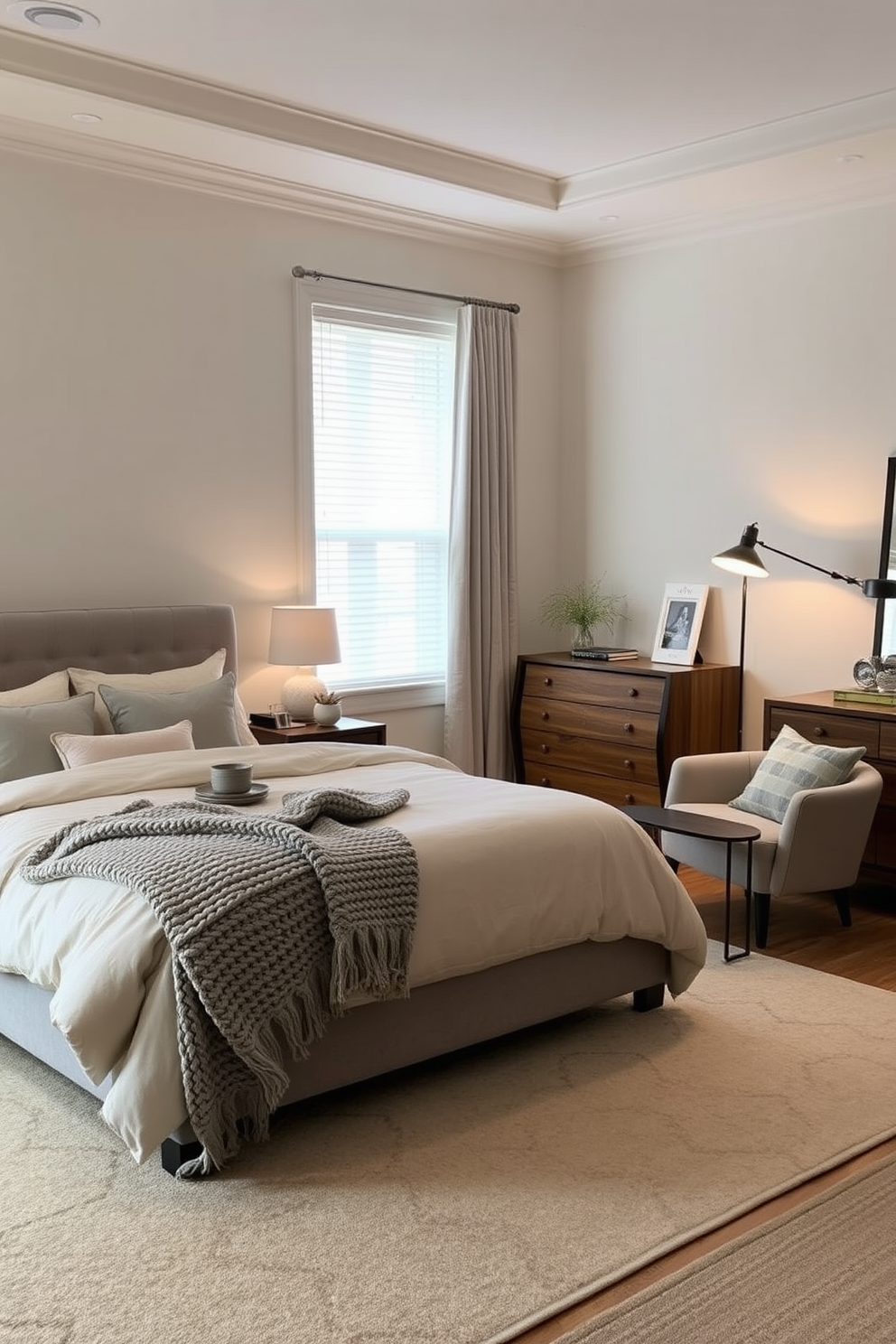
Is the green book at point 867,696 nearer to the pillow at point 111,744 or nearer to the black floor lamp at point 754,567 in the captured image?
the black floor lamp at point 754,567

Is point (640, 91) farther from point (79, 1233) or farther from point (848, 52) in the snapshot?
point (79, 1233)

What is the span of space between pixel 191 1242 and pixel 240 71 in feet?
11.8

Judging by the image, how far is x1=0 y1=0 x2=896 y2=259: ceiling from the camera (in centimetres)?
383

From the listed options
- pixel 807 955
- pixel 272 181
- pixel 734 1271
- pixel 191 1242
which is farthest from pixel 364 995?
pixel 272 181

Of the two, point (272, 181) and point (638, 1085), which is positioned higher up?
point (272, 181)

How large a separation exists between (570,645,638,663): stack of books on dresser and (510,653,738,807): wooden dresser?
0.03m

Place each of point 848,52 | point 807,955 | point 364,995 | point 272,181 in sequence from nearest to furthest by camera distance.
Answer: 1. point 364,995
2. point 848,52
3. point 807,955
4. point 272,181

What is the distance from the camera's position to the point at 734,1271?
237 centimetres

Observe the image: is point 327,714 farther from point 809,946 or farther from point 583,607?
point 809,946

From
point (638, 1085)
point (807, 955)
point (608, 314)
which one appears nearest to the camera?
point (638, 1085)

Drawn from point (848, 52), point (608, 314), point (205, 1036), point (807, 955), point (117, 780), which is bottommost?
point (807, 955)

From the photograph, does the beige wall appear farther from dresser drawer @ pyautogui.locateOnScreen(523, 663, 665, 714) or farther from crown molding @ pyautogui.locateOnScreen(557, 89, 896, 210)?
crown molding @ pyautogui.locateOnScreen(557, 89, 896, 210)

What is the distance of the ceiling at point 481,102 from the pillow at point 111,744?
6.78 ft

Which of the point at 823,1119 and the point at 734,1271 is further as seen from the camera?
the point at 823,1119
